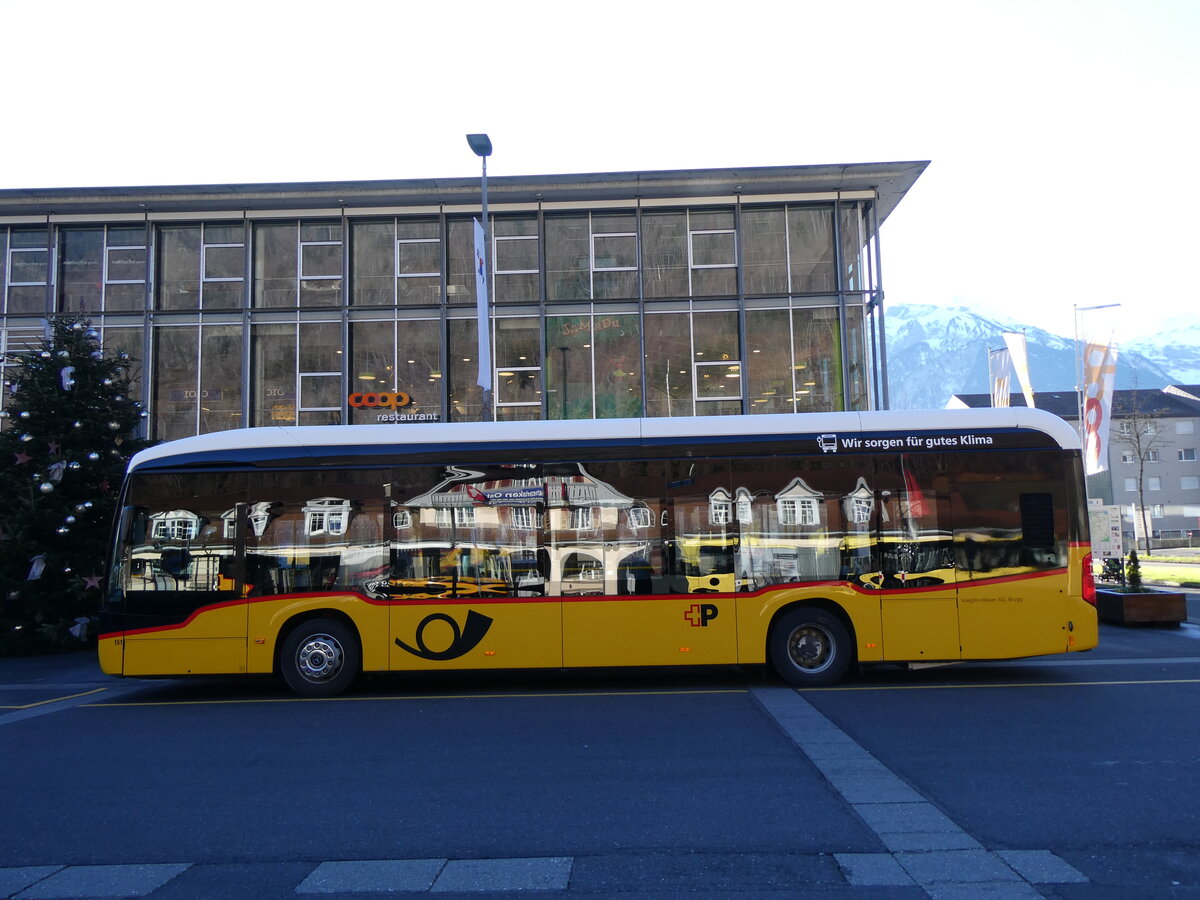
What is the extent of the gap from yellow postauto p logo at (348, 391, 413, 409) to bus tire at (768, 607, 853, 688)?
624 inches

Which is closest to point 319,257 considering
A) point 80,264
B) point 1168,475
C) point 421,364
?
point 421,364

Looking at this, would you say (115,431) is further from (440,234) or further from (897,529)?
(897,529)

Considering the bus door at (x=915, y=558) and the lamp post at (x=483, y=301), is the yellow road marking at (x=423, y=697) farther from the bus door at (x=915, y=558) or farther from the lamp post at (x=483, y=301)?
the lamp post at (x=483, y=301)

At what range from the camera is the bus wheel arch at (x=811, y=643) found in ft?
33.7

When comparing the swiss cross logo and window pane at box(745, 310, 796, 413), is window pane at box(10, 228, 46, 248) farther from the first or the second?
the swiss cross logo

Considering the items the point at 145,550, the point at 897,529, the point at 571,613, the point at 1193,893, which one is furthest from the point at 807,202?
the point at 1193,893

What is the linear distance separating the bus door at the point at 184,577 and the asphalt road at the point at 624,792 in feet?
2.16

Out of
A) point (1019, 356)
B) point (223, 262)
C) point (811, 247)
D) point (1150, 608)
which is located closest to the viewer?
point (1150, 608)

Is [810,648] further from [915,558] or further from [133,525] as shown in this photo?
[133,525]

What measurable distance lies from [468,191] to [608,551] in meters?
16.1

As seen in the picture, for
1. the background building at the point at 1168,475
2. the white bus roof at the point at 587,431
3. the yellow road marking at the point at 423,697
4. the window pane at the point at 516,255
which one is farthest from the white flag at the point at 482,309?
the background building at the point at 1168,475

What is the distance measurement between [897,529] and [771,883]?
6.45 m

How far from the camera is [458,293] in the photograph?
960 inches

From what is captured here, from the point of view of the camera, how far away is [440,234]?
24547 mm
